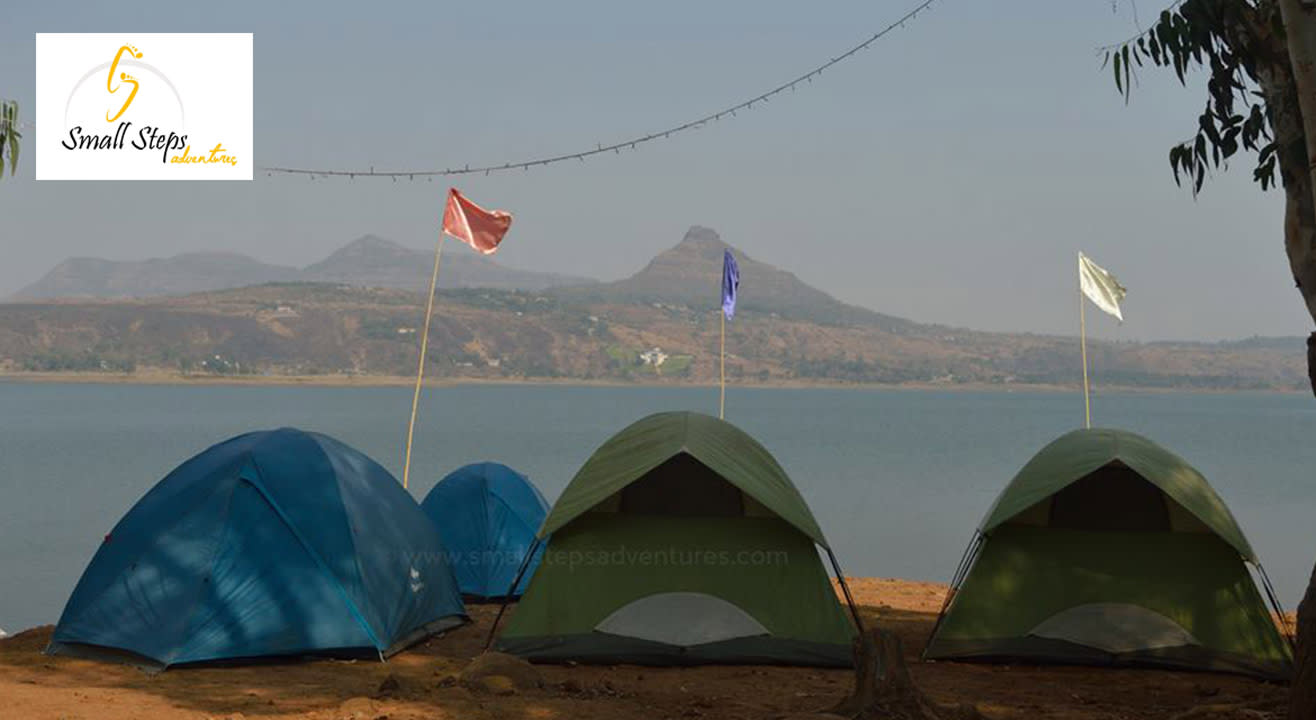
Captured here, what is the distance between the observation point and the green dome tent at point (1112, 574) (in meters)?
9.59

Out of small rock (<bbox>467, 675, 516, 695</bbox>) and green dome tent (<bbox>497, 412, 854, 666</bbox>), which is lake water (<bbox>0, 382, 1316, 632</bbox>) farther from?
small rock (<bbox>467, 675, 516, 695</bbox>)

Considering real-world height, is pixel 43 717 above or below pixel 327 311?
below

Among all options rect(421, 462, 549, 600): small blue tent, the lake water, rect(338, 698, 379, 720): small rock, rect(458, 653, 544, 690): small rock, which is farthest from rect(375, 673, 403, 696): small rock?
the lake water

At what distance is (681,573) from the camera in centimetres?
985

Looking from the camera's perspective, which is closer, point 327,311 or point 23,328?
point 23,328

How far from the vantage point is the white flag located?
16.2 metres

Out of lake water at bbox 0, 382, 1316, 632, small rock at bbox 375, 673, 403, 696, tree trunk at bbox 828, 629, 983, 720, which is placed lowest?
lake water at bbox 0, 382, 1316, 632

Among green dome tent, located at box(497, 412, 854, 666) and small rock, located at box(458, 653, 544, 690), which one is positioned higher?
green dome tent, located at box(497, 412, 854, 666)

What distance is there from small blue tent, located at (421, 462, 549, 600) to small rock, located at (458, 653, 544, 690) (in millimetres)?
3610

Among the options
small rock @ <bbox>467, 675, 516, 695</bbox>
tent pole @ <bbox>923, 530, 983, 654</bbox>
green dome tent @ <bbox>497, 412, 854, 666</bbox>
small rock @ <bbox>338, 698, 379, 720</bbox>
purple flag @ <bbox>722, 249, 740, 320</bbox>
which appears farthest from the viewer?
purple flag @ <bbox>722, 249, 740, 320</bbox>

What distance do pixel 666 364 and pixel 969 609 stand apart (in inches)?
7086

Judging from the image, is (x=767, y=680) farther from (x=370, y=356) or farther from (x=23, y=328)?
(x=23, y=328)

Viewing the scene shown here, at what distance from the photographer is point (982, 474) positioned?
5312 cm

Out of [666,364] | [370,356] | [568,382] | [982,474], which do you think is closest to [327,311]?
[370,356]
